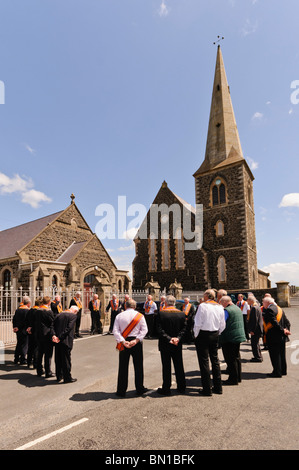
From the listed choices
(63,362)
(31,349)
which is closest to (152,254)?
(31,349)

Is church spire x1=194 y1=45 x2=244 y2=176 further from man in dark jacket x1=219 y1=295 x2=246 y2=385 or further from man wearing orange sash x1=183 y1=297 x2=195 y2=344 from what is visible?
man in dark jacket x1=219 y1=295 x2=246 y2=385

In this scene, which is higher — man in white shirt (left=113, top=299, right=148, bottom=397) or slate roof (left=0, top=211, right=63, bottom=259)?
slate roof (left=0, top=211, right=63, bottom=259)

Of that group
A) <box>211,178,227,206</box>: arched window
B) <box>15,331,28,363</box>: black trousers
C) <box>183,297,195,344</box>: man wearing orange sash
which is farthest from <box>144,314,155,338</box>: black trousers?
<box>211,178,227,206</box>: arched window

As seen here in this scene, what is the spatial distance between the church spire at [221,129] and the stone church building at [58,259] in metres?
13.8

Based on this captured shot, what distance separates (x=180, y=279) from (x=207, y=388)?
2234 centimetres

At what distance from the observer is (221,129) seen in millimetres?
29172

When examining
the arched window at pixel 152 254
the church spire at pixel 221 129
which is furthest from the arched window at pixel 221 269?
the church spire at pixel 221 129

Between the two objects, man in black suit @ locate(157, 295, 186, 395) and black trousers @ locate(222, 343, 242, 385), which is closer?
man in black suit @ locate(157, 295, 186, 395)

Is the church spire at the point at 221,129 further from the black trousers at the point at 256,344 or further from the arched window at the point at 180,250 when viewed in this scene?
the black trousers at the point at 256,344

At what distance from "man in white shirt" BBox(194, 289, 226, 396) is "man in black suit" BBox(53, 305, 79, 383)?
2622 mm

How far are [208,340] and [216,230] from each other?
73.8 feet

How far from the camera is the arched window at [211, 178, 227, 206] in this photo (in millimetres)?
27188

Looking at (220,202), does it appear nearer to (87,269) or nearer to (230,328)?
(87,269)

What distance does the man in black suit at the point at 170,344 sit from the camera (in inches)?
204
